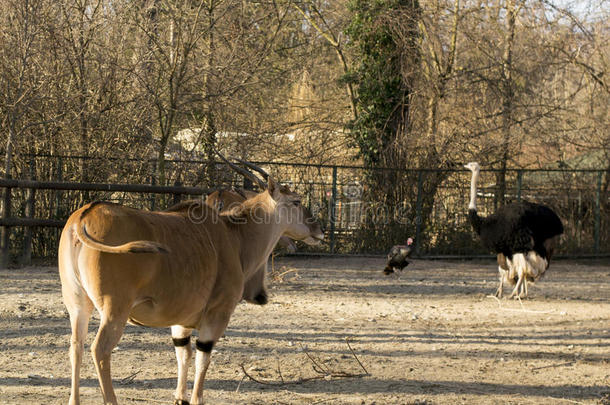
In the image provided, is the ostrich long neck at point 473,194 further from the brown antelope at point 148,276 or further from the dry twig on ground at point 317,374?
the brown antelope at point 148,276

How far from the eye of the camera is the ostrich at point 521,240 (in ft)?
33.5

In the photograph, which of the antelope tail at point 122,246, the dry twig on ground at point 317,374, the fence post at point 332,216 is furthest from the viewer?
the fence post at point 332,216

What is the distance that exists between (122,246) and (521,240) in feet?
24.6

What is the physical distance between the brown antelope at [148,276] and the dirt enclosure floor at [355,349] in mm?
737

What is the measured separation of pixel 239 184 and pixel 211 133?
1.43 metres

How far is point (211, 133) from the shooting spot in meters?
14.2

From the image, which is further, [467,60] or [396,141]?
[467,60]

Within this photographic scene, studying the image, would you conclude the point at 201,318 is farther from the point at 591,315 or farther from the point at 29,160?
the point at 29,160

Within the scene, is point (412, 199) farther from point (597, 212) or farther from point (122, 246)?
point (122, 246)

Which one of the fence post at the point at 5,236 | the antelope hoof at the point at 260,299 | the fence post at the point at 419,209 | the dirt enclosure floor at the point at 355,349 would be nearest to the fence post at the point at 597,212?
the fence post at the point at 419,209

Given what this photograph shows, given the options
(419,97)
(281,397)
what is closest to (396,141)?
(419,97)

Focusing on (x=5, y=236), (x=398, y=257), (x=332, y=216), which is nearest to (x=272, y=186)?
(x=398, y=257)

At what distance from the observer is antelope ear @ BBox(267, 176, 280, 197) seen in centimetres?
582

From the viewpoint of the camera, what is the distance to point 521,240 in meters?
10.3
